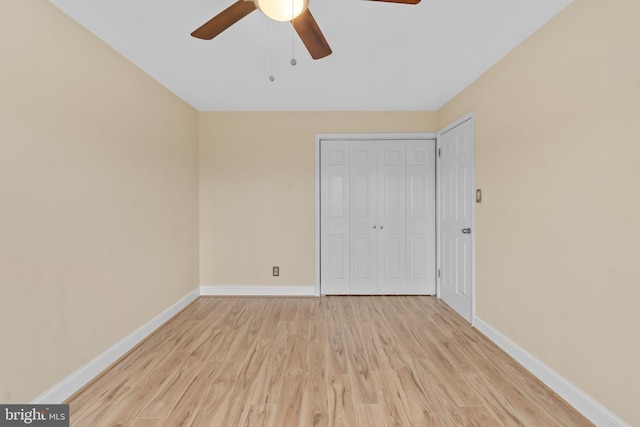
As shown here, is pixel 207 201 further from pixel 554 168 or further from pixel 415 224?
pixel 554 168

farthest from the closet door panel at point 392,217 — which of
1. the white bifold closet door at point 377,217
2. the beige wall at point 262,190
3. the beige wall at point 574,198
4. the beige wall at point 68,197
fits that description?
the beige wall at point 68,197

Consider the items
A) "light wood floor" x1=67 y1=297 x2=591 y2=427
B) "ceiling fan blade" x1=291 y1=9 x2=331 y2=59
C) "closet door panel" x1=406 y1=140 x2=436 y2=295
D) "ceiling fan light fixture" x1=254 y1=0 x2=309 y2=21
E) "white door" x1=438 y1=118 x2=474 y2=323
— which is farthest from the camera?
"closet door panel" x1=406 y1=140 x2=436 y2=295

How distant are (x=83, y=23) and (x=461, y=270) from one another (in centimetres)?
384

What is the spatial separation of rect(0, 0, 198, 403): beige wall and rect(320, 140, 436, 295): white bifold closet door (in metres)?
2.01

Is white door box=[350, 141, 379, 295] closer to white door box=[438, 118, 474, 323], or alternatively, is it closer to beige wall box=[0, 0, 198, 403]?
white door box=[438, 118, 474, 323]

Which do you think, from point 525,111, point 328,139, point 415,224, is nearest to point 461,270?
point 415,224

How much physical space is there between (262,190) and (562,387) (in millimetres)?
3382

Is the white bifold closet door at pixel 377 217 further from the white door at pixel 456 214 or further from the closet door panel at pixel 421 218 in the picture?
the white door at pixel 456 214

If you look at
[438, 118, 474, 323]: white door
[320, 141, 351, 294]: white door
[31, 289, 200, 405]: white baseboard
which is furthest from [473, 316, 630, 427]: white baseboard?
[31, 289, 200, 405]: white baseboard

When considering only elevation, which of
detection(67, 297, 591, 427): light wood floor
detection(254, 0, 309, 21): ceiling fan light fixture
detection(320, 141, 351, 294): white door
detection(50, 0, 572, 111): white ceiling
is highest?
detection(50, 0, 572, 111): white ceiling

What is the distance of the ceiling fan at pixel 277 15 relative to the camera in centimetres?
144

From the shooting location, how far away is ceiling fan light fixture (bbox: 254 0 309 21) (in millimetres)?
1440

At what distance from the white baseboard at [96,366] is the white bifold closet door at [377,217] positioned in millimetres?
1976

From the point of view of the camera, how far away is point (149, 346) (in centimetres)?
263
